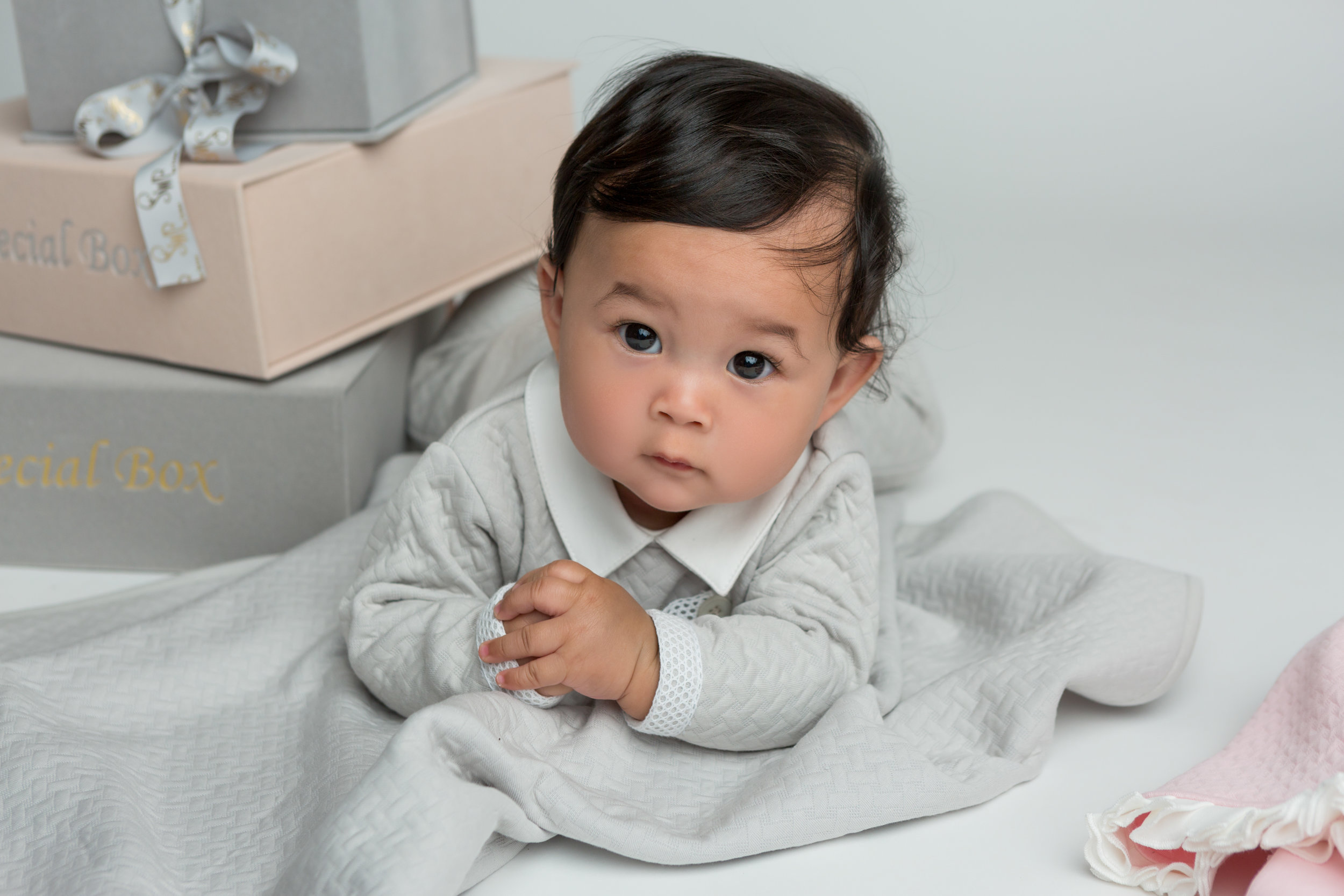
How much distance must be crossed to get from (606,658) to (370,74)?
2.48 feet

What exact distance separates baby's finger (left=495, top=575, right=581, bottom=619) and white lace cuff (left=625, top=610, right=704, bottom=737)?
0.09m

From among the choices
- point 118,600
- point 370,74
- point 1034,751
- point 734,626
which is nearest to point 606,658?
point 734,626

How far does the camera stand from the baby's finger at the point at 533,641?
38.2 inches

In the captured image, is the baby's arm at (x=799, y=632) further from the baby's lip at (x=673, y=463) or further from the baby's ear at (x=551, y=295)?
the baby's ear at (x=551, y=295)

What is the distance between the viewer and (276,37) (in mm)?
1391

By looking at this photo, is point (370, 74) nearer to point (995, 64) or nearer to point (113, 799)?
point (113, 799)

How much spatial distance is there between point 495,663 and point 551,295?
328 millimetres

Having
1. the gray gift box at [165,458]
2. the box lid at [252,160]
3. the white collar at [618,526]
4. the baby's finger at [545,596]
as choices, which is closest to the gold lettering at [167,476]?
the gray gift box at [165,458]

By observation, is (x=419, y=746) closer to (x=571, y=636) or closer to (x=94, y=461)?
(x=571, y=636)

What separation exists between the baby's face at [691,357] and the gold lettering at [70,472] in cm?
68

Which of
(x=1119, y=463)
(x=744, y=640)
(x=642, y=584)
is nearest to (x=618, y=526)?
(x=642, y=584)

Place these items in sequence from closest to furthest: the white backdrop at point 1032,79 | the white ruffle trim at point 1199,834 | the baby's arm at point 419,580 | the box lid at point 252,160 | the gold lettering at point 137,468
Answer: the white ruffle trim at point 1199,834 < the baby's arm at point 419,580 < the box lid at point 252,160 < the gold lettering at point 137,468 < the white backdrop at point 1032,79

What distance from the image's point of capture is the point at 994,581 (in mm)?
1312

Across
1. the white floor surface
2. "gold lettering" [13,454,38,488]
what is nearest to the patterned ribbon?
"gold lettering" [13,454,38,488]
